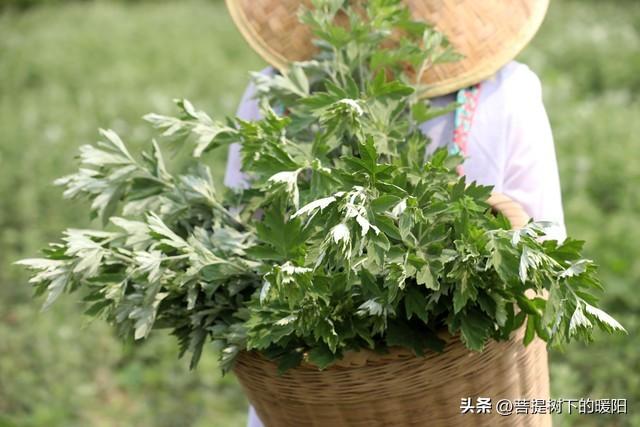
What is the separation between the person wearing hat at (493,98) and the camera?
6.73ft

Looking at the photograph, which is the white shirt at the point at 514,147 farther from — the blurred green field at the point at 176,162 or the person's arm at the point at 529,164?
the blurred green field at the point at 176,162

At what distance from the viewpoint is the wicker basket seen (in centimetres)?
164

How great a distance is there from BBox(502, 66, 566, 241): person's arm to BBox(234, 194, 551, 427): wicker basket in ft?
0.88

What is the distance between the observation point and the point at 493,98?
2092 mm

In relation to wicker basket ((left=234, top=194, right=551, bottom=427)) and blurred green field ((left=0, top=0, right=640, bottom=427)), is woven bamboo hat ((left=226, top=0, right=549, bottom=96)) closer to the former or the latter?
wicker basket ((left=234, top=194, right=551, bottom=427))

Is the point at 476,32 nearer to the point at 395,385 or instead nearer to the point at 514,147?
the point at 514,147

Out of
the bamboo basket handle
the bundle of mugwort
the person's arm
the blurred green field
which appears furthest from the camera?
the blurred green field

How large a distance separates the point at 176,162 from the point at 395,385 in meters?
3.94

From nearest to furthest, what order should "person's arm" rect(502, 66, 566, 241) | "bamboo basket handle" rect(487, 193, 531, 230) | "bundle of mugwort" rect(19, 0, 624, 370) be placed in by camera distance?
"bundle of mugwort" rect(19, 0, 624, 370) < "bamboo basket handle" rect(487, 193, 531, 230) < "person's arm" rect(502, 66, 566, 241)

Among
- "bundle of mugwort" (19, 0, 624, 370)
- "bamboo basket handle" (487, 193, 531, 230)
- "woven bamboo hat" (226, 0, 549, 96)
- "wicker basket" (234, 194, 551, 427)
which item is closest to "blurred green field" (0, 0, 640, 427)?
"bundle of mugwort" (19, 0, 624, 370)

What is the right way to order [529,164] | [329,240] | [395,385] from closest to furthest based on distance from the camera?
1. [329,240]
2. [395,385]
3. [529,164]

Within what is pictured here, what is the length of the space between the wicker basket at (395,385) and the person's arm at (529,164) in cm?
27

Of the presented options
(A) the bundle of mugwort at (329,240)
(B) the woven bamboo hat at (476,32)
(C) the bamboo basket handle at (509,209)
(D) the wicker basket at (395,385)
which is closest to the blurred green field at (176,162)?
(A) the bundle of mugwort at (329,240)

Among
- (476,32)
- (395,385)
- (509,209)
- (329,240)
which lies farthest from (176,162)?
(329,240)
